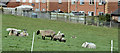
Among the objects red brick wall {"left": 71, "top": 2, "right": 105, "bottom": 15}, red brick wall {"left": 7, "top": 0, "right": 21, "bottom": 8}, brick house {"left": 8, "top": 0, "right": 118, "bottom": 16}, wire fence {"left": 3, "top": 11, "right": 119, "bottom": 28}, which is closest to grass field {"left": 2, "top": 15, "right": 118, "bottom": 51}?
wire fence {"left": 3, "top": 11, "right": 119, "bottom": 28}

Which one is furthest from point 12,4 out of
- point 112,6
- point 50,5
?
point 112,6

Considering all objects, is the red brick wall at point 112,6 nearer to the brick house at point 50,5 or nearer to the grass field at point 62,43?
the brick house at point 50,5

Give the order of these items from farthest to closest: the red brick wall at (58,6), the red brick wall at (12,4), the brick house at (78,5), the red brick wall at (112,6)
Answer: the red brick wall at (12,4) < the red brick wall at (58,6) < the brick house at (78,5) < the red brick wall at (112,6)

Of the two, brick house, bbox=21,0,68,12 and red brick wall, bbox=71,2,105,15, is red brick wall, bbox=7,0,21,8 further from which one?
red brick wall, bbox=71,2,105,15

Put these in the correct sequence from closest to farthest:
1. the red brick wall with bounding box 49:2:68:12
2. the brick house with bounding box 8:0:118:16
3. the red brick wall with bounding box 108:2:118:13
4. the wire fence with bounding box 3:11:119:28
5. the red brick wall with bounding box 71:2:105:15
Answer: the wire fence with bounding box 3:11:119:28
the red brick wall with bounding box 108:2:118:13
the brick house with bounding box 8:0:118:16
the red brick wall with bounding box 71:2:105:15
the red brick wall with bounding box 49:2:68:12

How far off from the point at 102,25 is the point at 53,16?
32.2 feet

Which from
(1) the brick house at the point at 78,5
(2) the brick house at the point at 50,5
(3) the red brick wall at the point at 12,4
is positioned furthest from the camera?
(3) the red brick wall at the point at 12,4

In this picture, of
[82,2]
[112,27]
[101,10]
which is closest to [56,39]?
[112,27]

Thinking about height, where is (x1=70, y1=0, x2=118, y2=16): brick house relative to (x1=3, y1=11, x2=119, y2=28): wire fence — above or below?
above

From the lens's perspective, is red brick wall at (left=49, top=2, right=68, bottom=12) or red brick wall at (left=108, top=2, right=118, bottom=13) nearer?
red brick wall at (left=108, top=2, right=118, bottom=13)

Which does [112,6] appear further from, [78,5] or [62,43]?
[62,43]

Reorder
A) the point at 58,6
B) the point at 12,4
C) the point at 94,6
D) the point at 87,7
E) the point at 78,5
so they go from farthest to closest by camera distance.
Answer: the point at 12,4
the point at 58,6
the point at 78,5
the point at 87,7
the point at 94,6

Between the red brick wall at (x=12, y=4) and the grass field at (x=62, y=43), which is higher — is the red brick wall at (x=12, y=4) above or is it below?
above

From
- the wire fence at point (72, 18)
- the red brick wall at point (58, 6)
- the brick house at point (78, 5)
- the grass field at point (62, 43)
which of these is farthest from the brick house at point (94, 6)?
the grass field at point (62, 43)
